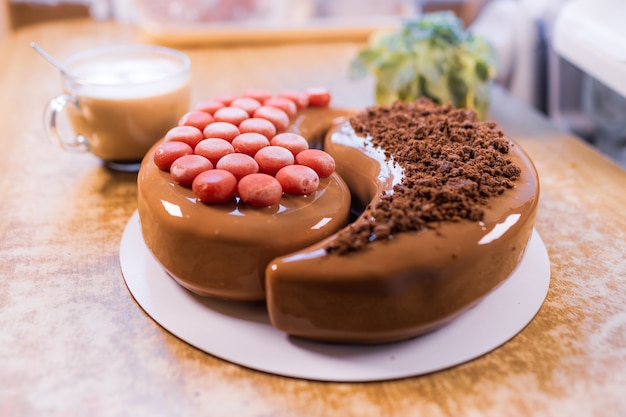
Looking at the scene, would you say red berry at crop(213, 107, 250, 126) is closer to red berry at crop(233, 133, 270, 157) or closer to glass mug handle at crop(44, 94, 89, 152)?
red berry at crop(233, 133, 270, 157)

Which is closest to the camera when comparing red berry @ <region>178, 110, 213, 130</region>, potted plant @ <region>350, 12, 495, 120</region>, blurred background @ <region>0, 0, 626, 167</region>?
red berry @ <region>178, 110, 213, 130</region>

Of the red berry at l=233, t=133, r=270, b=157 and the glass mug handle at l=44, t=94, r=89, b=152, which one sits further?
the glass mug handle at l=44, t=94, r=89, b=152

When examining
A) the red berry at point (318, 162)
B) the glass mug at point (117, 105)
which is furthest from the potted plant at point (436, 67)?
the red berry at point (318, 162)

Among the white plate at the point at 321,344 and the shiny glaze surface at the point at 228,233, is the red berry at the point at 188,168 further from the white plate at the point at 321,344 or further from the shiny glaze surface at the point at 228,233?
the white plate at the point at 321,344

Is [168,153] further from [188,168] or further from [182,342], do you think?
[182,342]

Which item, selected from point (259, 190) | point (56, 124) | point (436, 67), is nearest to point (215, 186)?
point (259, 190)

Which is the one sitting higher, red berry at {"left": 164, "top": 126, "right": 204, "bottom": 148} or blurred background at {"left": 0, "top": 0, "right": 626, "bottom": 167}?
red berry at {"left": 164, "top": 126, "right": 204, "bottom": 148}

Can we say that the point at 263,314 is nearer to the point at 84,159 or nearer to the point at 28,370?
the point at 28,370

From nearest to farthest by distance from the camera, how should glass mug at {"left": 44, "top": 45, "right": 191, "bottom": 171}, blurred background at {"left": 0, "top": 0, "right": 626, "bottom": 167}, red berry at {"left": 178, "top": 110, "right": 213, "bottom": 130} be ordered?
red berry at {"left": 178, "top": 110, "right": 213, "bottom": 130} < glass mug at {"left": 44, "top": 45, "right": 191, "bottom": 171} < blurred background at {"left": 0, "top": 0, "right": 626, "bottom": 167}

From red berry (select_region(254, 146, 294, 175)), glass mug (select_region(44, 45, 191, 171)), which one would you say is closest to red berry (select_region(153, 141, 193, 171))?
red berry (select_region(254, 146, 294, 175))
